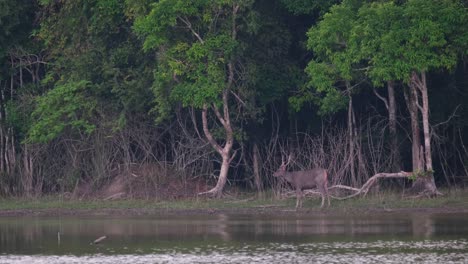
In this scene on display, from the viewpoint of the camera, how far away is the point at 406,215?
23.9 metres

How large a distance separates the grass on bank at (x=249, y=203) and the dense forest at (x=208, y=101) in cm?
77

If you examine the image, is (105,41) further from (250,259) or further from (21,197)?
(250,259)

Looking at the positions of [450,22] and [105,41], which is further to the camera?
[105,41]

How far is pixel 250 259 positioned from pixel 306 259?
3.02 feet

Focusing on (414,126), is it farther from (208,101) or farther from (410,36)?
(208,101)

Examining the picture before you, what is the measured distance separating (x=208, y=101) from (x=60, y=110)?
432 centimetres

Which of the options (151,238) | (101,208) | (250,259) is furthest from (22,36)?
(250,259)

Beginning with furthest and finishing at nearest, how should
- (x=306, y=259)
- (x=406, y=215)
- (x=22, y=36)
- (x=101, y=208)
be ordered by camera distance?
(x=22, y=36) < (x=101, y=208) < (x=406, y=215) < (x=306, y=259)

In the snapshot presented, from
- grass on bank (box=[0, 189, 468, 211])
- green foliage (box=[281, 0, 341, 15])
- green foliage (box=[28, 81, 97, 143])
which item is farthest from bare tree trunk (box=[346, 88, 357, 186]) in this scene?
green foliage (box=[28, 81, 97, 143])

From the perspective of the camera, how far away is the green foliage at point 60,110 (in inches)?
1144

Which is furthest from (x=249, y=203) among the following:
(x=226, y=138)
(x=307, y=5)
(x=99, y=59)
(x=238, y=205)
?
(x=99, y=59)

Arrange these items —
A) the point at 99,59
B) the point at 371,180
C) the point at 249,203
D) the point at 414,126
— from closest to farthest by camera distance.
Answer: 1. the point at 371,180
2. the point at 249,203
3. the point at 414,126
4. the point at 99,59

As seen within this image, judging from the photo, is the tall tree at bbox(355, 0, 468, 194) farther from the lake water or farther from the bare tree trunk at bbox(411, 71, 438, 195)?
the lake water

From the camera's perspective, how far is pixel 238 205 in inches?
1057
